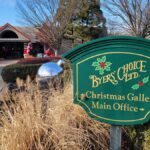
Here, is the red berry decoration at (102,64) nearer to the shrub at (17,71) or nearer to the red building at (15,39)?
the shrub at (17,71)

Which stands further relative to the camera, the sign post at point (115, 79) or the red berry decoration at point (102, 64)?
the red berry decoration at point (102, 64)

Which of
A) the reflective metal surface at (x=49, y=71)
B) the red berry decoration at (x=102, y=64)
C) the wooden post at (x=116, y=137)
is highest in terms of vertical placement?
the reflective metal surface at (x=49, y=71)

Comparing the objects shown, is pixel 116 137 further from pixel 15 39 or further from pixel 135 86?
pixel 15 39

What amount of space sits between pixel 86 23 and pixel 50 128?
31510 millimetres

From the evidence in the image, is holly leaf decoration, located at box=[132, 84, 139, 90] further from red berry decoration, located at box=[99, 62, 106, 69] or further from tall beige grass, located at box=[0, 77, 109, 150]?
tall beige grass, located at box=[0, 77, 109, 150]

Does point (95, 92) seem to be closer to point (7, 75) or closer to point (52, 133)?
point (52, 133)

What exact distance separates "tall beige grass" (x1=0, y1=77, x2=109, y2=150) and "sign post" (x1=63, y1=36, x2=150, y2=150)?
595 mm

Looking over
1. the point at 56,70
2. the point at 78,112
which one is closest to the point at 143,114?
the point at 78,112

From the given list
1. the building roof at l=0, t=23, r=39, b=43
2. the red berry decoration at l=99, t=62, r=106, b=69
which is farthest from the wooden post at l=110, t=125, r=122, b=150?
the building roof at l=0, t=23, r=39, b=43

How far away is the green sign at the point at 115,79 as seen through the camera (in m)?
2.88

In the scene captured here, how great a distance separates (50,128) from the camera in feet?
12.0

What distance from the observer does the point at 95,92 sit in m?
3.06

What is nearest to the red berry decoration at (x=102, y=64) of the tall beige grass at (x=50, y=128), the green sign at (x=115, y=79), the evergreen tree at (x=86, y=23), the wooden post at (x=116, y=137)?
the green sign at (x=115, y=79)

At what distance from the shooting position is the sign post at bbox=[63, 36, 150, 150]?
9.46 ft
